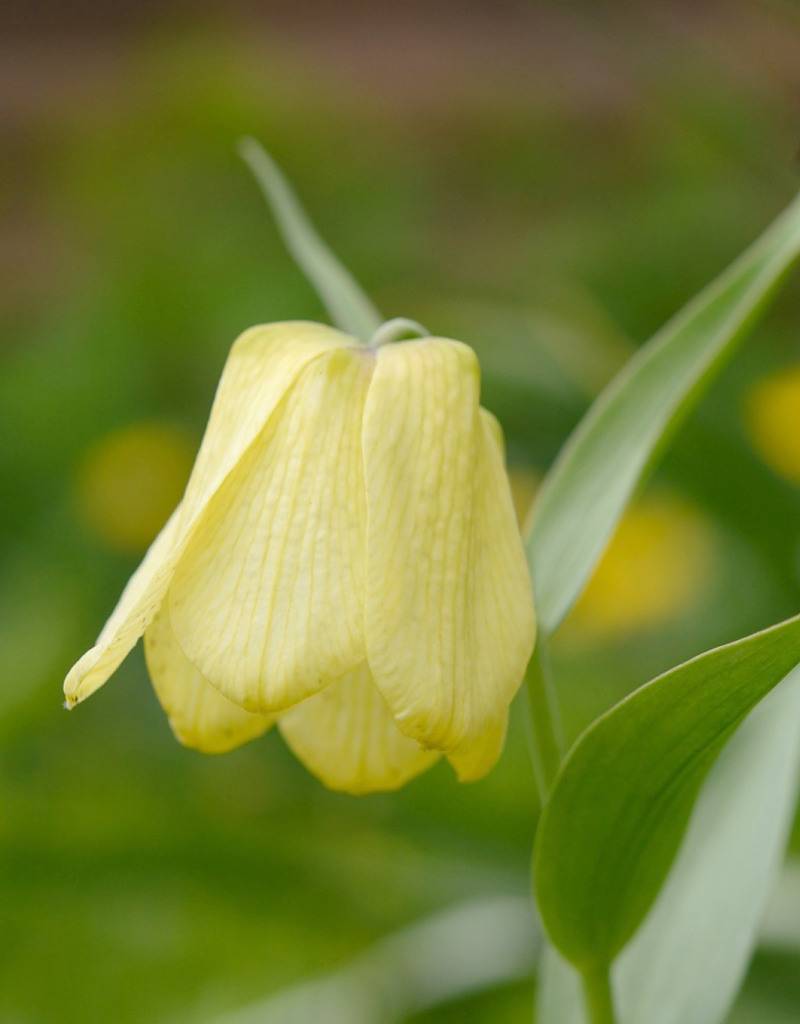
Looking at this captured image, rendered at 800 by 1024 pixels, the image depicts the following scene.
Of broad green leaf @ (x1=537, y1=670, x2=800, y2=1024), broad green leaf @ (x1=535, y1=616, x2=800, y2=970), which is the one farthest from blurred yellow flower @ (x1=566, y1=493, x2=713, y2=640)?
broad green leaf @ (x1=535, y1=616, x2=800, y2=970)

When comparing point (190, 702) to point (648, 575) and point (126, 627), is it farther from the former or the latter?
point (648, 575)

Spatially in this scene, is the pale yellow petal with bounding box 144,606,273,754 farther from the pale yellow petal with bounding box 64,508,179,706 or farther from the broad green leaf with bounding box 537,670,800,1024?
the broad green leaf with bounding box 537,670,800,1024

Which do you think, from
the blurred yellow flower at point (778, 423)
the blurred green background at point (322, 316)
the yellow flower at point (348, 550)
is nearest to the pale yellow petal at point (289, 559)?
the yellow flower at point (348, 550)

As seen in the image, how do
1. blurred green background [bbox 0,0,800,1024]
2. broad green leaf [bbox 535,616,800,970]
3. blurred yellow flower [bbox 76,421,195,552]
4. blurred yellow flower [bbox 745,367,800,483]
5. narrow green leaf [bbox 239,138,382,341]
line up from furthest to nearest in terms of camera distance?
blurred yellow flower [bbox 76,421,195,552]
blurred yellow flower [bbox 745,367,800,483]
blurred green background [bbox 0,0,800,1024]
narrow green leaf [bbox 239,138,382,341]
broad green leaf [bbox 535,616,800,970]

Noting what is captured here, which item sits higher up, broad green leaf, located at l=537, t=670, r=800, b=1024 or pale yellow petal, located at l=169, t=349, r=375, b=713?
pale yellow petal, located at l=169, t=349, r=375, b=713

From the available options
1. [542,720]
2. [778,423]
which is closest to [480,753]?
[542,720]

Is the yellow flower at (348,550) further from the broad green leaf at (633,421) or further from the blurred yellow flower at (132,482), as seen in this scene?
the blurred yellow flower at (132,482)
